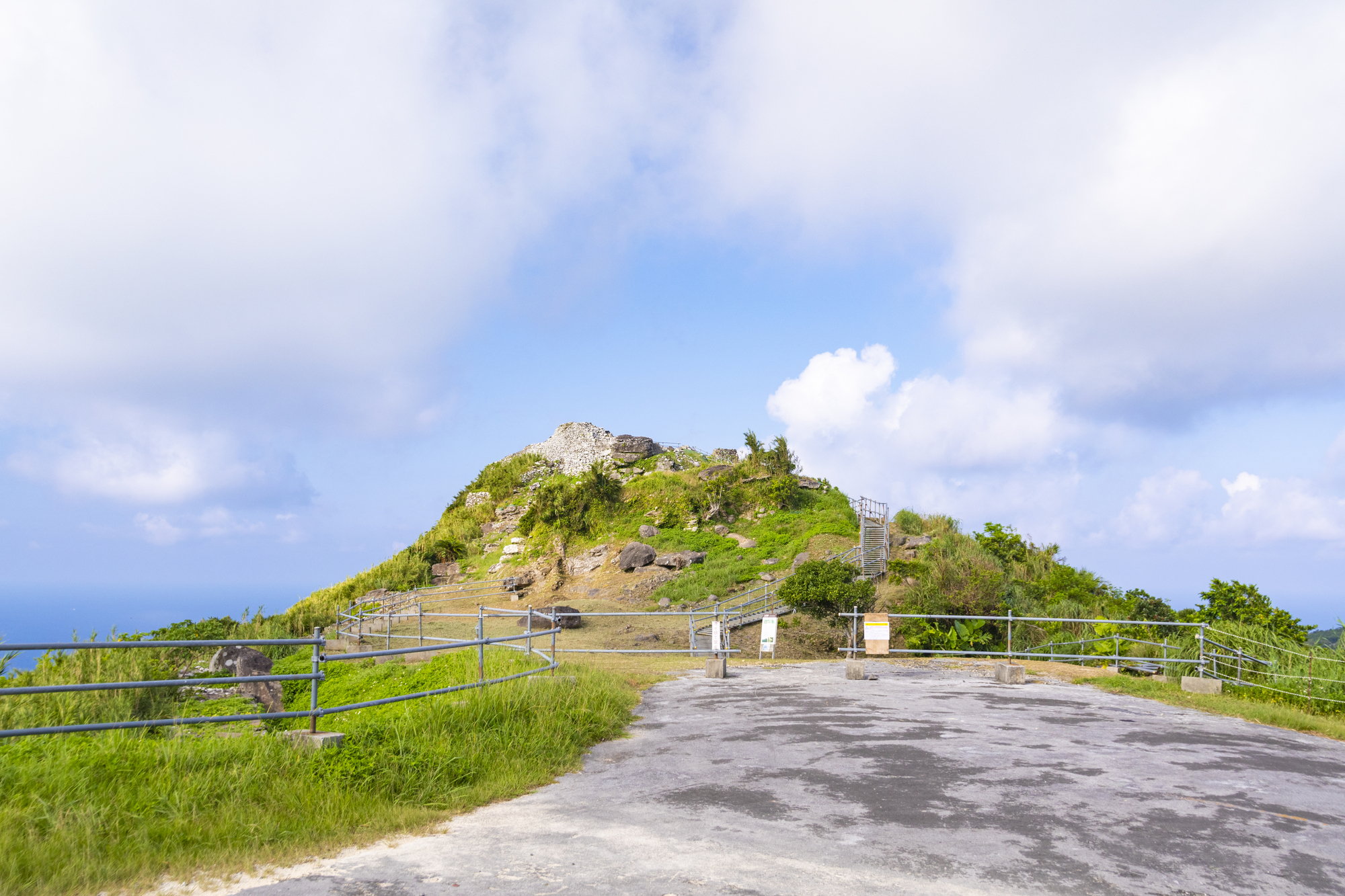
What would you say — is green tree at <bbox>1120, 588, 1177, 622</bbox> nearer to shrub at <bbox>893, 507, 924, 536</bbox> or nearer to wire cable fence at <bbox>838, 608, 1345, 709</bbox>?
wire cable fence at <bbox>838, 608, 1345, 709</bbox>

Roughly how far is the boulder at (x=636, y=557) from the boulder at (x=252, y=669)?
20201mm

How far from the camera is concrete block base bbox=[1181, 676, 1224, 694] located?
13.7 m

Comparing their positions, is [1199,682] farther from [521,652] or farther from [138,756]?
[138,756]

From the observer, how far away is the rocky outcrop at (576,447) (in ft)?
195

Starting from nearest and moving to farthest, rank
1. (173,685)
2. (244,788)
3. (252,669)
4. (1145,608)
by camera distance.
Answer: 1. (244,788)
2. (173,685)
3. (252,669)
4. (1145,608)

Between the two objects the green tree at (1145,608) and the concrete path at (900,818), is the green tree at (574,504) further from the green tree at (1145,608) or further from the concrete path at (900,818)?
the concrete path at (900,818)

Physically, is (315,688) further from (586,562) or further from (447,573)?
(447,573)

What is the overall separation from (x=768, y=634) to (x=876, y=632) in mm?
2331

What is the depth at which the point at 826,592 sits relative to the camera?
25.6m

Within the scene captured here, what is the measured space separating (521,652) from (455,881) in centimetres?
863

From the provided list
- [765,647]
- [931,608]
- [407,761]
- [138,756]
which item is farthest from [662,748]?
[931,608]

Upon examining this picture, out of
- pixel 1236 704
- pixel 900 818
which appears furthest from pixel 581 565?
pixel 900 818

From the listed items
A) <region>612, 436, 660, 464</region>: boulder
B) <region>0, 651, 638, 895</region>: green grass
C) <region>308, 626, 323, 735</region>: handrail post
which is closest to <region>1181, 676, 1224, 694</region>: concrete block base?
<region>0, 651, 638, 895</region>: green grass

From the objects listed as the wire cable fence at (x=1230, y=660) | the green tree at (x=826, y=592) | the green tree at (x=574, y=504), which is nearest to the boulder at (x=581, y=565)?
the green tree at (x=574, y=504)
